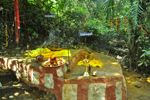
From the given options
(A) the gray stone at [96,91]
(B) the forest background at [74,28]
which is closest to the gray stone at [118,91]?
(A) the gray stone at [96,91]

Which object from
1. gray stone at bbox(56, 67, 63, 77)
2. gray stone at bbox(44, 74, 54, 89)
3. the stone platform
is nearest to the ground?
gray stone at bbox(44, 74, 54, 89)

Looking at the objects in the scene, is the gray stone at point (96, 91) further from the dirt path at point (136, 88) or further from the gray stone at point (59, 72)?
the dirt path at point (136, 88)

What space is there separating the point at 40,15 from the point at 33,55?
3230 millimetres

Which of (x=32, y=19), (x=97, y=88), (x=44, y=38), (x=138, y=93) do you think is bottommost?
(x=138, y=93)

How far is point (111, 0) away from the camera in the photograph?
4.82 m

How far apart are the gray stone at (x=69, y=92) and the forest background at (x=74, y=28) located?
3047 millimetres

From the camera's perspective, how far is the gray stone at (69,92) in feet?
9.72

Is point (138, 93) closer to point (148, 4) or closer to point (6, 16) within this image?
point (148, 4)

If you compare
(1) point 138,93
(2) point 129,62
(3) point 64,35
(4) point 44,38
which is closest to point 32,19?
(4) point 44,38

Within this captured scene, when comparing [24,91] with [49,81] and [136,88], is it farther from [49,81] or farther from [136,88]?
Result: [136,88]

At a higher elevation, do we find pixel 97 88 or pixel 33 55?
pixel 33 55

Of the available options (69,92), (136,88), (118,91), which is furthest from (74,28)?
(118,91)

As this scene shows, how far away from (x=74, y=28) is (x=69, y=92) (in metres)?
4.49

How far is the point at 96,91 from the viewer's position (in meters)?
2.99
